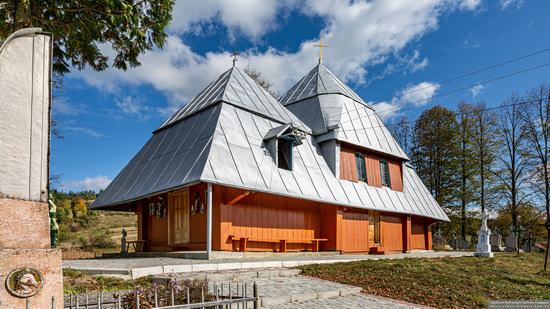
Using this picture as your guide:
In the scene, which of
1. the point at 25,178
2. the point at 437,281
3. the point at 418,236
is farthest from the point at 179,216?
the point at 418,236

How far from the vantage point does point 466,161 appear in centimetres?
3366

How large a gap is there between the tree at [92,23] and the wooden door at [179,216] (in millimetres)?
5727

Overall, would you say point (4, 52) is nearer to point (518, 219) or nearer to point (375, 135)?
point (375, 135)

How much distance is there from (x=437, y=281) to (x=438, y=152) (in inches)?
1025

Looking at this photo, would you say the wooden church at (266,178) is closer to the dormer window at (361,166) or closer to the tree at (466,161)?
the dormer window at (361,166)

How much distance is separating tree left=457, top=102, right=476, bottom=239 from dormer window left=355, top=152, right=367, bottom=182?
54.6 feet

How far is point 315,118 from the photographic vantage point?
20.8 metres

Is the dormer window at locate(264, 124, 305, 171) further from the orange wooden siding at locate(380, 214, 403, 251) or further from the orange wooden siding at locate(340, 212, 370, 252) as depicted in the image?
the orange wooden siding at locate(380, 214, 403, 251)

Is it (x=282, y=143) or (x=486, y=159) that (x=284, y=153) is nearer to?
(x=282, y=143)

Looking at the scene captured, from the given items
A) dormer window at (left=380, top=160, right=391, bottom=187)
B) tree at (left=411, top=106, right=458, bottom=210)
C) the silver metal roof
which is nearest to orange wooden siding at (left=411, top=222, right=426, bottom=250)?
dormer window at (left=380, top=160, right=391, bottom=187)

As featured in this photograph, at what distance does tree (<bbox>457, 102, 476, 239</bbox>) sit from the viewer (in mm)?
33562

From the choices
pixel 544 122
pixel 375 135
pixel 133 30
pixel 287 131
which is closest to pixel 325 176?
pixel 287 131

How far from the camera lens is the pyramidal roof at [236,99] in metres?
16.7

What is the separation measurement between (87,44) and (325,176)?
1068cm
